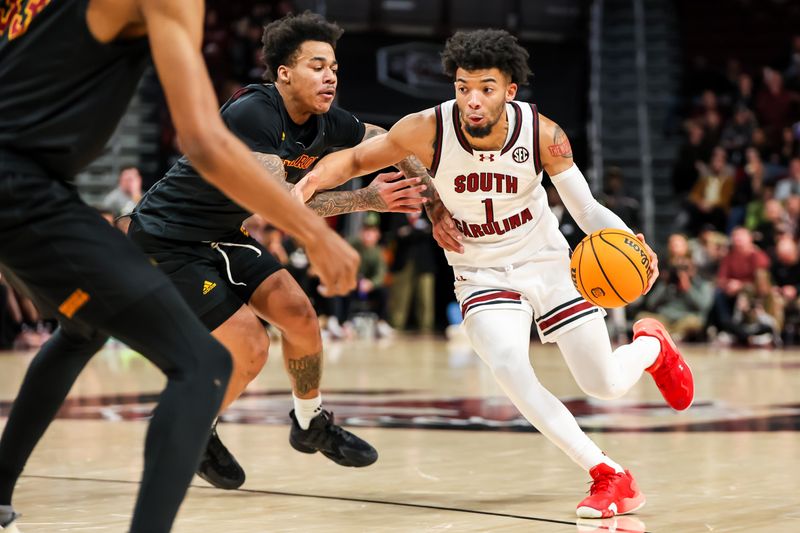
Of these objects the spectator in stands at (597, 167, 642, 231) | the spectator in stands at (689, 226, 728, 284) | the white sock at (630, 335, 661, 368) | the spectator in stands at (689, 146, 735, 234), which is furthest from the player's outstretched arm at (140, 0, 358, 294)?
the spectator in stands at (689, 146, 735, 234)

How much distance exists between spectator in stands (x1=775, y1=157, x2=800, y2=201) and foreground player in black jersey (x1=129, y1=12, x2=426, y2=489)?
12.8 metres

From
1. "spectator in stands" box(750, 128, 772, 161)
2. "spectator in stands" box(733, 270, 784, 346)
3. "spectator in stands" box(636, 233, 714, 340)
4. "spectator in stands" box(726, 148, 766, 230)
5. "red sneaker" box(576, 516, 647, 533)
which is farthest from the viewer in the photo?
"spectator in stands" box(750, 128, 772, 161)

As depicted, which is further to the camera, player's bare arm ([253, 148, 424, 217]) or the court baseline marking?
player's bare arm ([253, 148, 424, 217])

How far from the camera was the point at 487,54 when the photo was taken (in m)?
4.99

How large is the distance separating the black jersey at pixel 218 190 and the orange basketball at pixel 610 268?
129cm

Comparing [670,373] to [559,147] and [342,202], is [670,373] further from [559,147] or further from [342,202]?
[342,202]

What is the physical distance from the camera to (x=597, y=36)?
21.1m

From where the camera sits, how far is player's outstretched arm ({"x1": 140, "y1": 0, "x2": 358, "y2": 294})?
9.71 ft

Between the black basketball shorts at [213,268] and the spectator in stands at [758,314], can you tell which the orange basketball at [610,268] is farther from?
the spectator in stands at [758,314]

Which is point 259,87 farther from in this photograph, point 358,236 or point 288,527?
point 358,236

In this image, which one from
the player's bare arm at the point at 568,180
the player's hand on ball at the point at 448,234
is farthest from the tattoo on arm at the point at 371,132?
the player's bare arm at the point at 568,180

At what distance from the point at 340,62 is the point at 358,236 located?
2.93 meters

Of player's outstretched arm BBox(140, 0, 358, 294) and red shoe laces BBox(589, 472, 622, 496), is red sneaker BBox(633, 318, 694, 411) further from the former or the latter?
player's outstretched arm BBox(140, 0, 358, 294)

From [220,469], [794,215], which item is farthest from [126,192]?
[794,215]
